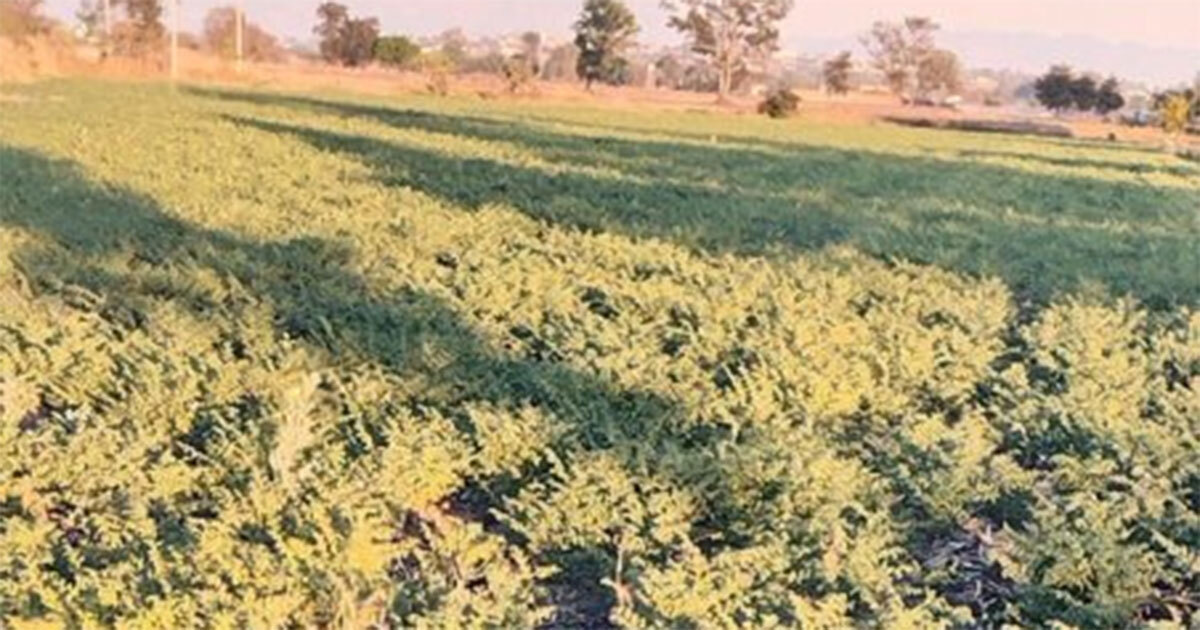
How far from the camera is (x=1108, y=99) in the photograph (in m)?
97.8

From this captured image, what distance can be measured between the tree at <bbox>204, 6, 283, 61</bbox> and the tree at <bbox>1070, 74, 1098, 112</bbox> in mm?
53254

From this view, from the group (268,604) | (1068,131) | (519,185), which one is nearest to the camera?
(268,604)

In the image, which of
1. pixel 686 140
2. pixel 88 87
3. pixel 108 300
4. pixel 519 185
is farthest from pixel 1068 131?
pixel 108 300

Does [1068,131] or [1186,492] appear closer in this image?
[1186,492]

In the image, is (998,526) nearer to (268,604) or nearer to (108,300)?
(268,604)

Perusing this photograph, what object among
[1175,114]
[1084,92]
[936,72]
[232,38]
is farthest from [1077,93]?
[232,38]

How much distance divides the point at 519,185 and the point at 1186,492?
49.1 feet

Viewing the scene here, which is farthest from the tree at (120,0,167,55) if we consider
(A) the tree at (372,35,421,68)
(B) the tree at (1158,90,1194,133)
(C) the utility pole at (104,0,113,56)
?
(B) the tree at (1158,90,1194,133)

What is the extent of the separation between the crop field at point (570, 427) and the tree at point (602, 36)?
91.6m

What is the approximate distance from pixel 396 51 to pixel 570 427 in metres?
96.0

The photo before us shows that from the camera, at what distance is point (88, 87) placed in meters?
46.8

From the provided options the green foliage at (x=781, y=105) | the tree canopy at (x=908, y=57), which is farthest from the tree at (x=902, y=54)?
the green foliage at (x=781, y=105)

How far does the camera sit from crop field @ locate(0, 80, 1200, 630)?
4617 millimetres

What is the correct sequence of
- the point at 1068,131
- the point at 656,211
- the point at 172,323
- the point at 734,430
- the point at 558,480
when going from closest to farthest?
the point at 558,480 < the point at 734,430 < the point at 172,323 < the point at 656,211 < the point at 1068,131
